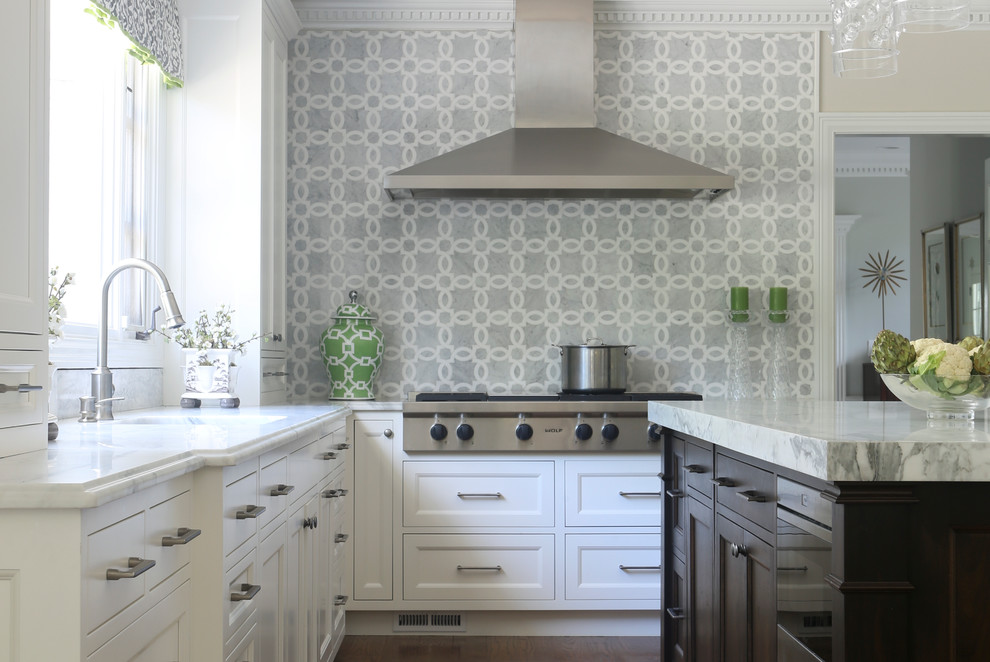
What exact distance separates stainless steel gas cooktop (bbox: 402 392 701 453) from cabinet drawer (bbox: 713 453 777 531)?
119 centimetres

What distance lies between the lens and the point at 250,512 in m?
1.66

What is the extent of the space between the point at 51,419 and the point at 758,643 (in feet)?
5.04

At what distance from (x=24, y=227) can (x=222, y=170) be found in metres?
1.65

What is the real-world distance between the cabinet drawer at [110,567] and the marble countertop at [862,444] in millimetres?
1001

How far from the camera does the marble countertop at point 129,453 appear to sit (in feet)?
3.45

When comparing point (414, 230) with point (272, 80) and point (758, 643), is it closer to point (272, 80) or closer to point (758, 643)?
point (272, 80)

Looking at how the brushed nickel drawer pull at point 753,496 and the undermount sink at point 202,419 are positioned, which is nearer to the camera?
the brushed nickel drawer pull at point 753,496

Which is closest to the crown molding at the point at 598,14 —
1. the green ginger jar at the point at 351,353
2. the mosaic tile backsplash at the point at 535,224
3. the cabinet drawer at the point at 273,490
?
the mosaic tile backsplash at the point at 535,224

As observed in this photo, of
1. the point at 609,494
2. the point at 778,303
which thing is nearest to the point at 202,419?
the point at 609,494

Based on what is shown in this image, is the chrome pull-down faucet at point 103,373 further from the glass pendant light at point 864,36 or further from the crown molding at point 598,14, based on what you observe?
the crown molding at point 598,14

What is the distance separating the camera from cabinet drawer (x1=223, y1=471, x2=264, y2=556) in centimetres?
154

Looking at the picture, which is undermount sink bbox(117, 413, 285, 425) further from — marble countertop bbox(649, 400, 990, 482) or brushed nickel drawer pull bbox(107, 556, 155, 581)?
marble countertop bbox(649, 400, 990, 482)

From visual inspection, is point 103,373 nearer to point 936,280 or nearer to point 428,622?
point 428,622

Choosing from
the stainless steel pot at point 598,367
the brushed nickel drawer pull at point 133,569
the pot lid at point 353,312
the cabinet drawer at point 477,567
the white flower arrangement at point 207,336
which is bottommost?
the cabinet drawer at point 477,567
